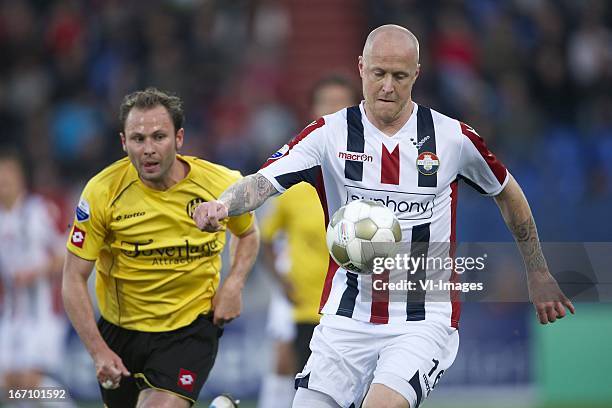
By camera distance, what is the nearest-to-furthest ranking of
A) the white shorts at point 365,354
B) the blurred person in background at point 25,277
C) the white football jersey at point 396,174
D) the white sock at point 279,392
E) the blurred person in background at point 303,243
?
the white shorts at point 365,354 → the white football jersey at point 396,174 → the blurred person in background at point 303,243 → the white sock at point 279,392 → the blurred person in background at point 25,277

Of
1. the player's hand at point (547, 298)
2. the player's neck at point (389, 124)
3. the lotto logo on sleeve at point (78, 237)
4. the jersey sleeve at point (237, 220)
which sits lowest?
the player's hand at point (547, 298)

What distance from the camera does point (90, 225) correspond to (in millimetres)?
5852

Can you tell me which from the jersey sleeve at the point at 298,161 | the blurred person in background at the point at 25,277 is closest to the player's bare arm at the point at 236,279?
the jersey sleeve at the point at 298,161

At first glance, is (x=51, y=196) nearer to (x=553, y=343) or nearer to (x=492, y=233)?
(x=492, y=233)

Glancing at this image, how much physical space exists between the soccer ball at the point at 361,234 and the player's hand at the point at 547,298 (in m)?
0.89

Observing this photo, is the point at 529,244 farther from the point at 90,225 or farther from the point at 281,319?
the point at 281,319

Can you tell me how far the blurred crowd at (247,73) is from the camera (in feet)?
44.2

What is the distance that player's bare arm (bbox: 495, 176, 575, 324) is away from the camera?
5.48 metres

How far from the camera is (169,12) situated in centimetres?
1470

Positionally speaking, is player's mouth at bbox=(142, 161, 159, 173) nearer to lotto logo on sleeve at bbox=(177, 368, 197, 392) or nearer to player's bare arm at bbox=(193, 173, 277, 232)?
player's bare arm at bbox=(193, 173, 277, 232)

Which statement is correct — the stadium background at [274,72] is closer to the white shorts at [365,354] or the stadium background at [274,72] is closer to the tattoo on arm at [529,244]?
the tattoo on arm at [529,244]

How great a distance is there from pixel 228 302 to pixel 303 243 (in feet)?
6.70

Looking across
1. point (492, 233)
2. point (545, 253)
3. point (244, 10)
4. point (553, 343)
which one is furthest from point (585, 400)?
point (244, 10)

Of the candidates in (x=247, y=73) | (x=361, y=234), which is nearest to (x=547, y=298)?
(x=361, y=234)
